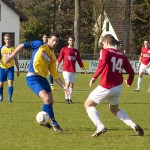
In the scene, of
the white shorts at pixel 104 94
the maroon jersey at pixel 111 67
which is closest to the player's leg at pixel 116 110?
the white shorts at pixel 104 94

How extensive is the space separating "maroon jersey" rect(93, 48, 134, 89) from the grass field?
99 cm

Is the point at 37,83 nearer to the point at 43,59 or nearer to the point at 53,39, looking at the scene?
the point at 43,59

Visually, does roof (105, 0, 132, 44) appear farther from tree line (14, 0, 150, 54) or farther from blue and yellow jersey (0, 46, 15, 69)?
blue and yellow jersey (0, 46, 15, 69)

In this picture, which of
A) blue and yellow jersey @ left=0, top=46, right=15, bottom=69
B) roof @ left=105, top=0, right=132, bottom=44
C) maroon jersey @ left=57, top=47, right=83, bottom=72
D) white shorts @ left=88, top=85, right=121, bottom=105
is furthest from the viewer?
roof @ left=105, top=0, right=132, bottom=44

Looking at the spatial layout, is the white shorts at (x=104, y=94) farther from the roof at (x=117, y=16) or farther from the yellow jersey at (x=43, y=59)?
the roof at (x=117, y=16)

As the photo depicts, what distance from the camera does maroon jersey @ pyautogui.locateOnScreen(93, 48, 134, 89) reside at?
10250 mm

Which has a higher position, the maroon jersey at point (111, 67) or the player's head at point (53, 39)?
the player's head at point (53, 39)

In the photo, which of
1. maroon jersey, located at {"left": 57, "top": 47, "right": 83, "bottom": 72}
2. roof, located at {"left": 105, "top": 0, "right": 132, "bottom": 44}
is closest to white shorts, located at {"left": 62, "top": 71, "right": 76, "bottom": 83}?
maroon jersey, located at {"left": 57, "top": 47, "right": 83, "bottom": 72}

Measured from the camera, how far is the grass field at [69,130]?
384 inches

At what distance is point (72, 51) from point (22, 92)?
4.44 m

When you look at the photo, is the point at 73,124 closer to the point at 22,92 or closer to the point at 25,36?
the point at 22,92

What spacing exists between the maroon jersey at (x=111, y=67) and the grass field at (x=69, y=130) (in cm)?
99

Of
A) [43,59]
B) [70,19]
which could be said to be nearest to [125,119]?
[43,59]

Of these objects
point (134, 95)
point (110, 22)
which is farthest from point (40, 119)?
point (110, 22)
